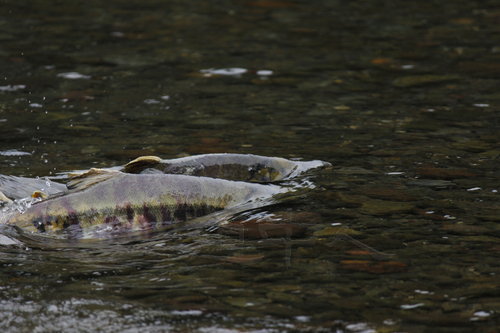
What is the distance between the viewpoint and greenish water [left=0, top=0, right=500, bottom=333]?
13.8 feet

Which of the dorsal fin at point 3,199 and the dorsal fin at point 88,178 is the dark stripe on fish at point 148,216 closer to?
the dorsal fin at point 88,178

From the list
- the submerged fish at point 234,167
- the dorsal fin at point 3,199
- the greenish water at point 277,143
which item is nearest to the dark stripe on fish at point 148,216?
the greenish water at point 277,143

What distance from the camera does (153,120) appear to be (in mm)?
8203

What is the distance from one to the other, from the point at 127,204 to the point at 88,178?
310mm

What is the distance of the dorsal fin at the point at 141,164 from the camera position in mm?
5754

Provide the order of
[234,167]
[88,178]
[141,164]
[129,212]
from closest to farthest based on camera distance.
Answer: [129,212], [88,178], [141,164], [234,167]

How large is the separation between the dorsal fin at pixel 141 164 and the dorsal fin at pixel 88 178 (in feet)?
1.06

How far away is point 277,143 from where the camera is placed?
24.2 ft

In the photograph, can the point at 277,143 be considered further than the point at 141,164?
Yes

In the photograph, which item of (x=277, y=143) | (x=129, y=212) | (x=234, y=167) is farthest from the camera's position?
(x=277, y=143)

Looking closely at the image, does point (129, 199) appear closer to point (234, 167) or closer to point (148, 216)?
point (148, 216)

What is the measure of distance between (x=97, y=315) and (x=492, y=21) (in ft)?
29.7

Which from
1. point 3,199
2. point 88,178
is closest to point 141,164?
point 88,178

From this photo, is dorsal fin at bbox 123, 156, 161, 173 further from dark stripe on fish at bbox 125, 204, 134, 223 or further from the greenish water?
the greenish water
